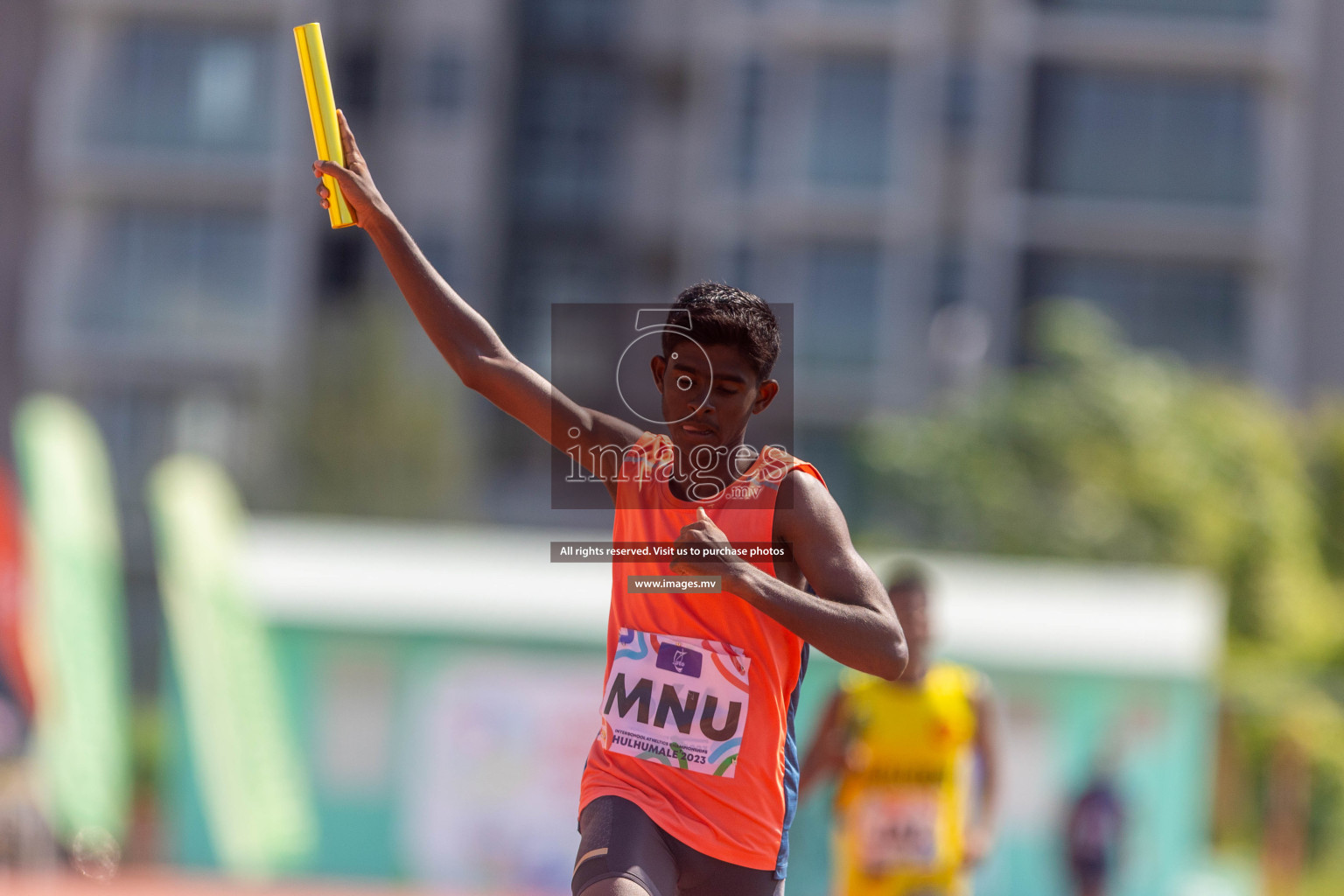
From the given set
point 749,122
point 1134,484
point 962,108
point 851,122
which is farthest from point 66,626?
point 962,108

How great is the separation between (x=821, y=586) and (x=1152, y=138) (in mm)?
29216

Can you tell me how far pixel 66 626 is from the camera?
11383 millimetres

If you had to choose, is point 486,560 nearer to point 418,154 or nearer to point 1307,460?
point 1307,460

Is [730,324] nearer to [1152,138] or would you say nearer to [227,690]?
[227,690]

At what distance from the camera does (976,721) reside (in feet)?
20.4

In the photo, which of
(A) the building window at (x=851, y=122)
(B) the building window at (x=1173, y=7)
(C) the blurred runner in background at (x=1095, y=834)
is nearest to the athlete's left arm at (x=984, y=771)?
(C) the blurred runner in background at (x=1095, y=834)

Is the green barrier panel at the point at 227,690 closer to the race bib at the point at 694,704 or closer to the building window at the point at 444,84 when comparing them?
the race bib at the point at 694,704

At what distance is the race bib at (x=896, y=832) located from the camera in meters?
5.94

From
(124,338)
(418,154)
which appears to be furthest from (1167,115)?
(124,338)

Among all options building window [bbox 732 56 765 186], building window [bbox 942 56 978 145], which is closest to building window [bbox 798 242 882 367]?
building window [bbox 732 56 765 186]

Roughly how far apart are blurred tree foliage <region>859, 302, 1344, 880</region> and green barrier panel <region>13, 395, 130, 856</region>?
1231 cm

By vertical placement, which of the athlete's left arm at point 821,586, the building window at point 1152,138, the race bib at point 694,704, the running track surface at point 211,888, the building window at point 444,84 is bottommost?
the running track surface at point 211,888

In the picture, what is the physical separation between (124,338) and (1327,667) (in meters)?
22.1

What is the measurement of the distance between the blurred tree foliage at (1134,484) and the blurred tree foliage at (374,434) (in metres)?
7.96
